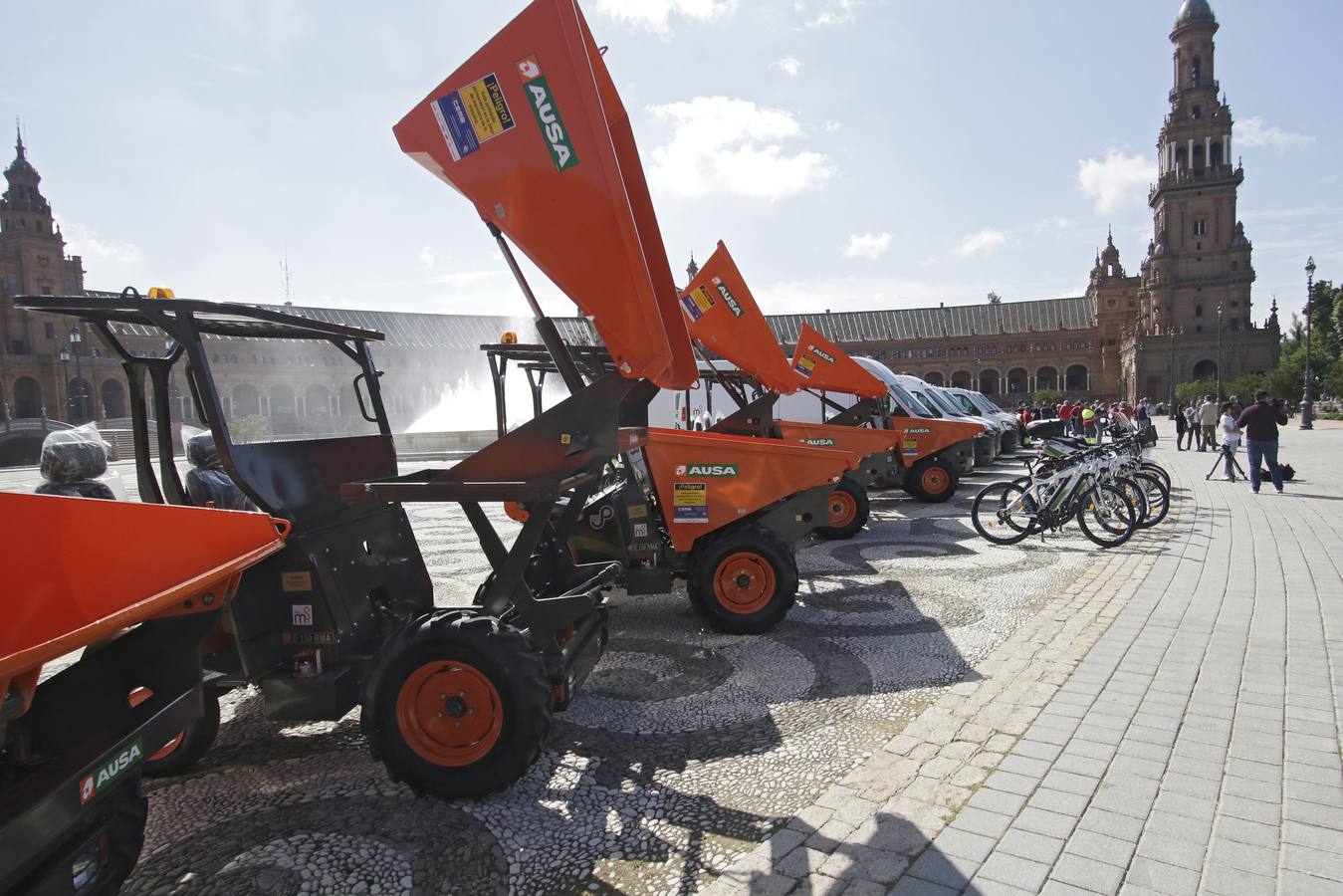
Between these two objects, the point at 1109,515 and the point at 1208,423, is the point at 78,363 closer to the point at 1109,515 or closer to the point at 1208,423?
the point at 1109,515

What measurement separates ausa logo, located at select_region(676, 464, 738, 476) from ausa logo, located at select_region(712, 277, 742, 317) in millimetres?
3768

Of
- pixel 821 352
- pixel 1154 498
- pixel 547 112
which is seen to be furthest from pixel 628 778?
pixel 821 352

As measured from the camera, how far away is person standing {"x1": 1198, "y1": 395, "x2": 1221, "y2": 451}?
21.7 metres

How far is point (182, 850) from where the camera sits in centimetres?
334

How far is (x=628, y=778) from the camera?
391cm

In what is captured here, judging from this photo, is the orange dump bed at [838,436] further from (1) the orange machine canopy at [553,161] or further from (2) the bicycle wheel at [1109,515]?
(1) the orange machine canopy at [553,161]

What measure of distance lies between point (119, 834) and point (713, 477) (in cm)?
481

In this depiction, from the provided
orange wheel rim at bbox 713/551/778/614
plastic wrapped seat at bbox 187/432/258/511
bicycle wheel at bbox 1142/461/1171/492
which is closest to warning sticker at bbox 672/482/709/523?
orange wheel rim at bbox 713/551/778/614

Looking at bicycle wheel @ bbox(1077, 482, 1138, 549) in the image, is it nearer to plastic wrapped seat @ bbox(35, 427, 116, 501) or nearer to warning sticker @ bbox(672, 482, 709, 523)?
warning sticker @ bbox(672, 482, 709, 523)

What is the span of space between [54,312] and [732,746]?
162 inches

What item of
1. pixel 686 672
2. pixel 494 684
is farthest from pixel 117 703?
pixel 686 672

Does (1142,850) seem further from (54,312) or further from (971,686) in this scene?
(54,312)

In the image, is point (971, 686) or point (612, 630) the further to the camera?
point (612, 630)

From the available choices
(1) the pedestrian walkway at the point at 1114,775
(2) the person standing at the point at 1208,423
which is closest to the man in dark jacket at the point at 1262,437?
(1) the pedestrian walkway at the point at 1114,775
